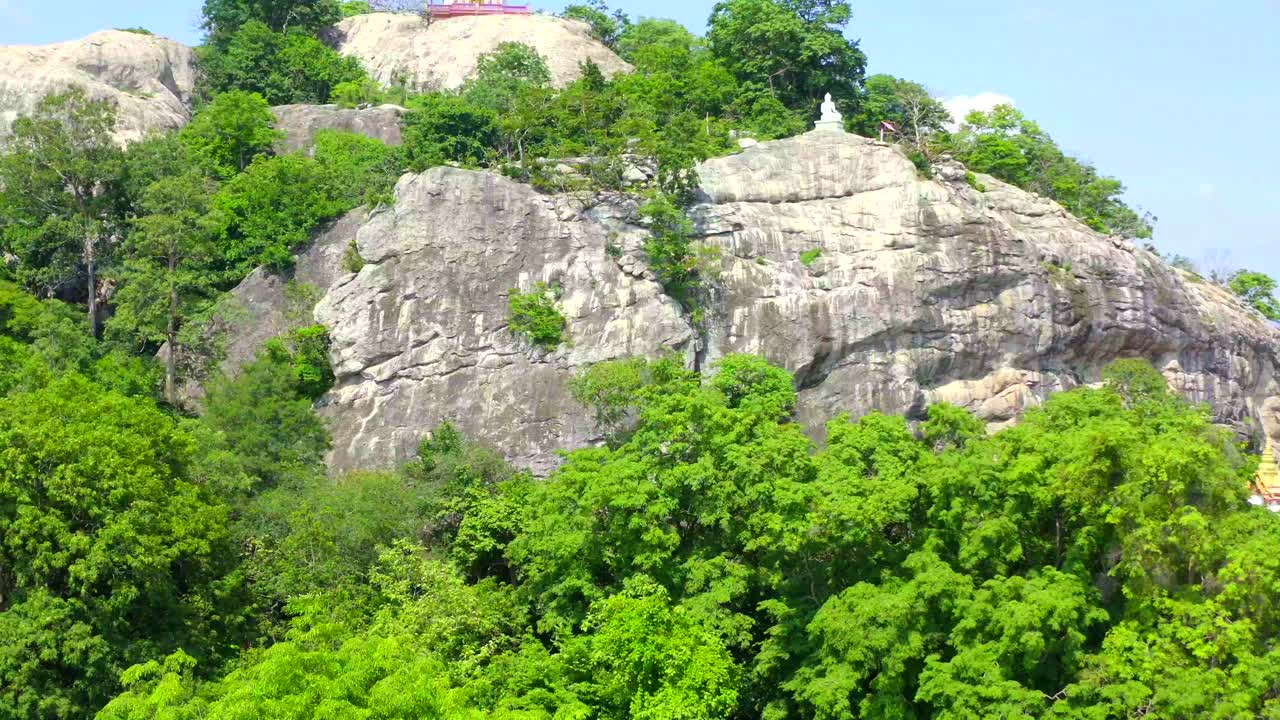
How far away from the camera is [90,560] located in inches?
1176

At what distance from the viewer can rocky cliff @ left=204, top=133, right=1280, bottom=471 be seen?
4172cm

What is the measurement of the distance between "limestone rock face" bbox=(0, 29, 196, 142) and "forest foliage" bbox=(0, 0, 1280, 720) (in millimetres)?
5781

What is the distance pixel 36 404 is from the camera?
3191cm

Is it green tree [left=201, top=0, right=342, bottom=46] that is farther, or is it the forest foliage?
green tree [left=201, top=0, right=342, bottom=46]

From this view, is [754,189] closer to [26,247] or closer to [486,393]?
[486,393]

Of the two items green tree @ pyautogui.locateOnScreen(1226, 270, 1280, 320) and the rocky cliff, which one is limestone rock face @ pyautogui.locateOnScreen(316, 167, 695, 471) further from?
green tree @ pyautogui.locateOnScreen(1226, 270, 1280, 320)

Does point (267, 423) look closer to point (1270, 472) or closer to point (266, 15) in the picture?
point (266, 15)

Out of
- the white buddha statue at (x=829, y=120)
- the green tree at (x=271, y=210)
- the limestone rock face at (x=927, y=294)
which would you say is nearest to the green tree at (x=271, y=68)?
the green tree at (x=271, y=210)

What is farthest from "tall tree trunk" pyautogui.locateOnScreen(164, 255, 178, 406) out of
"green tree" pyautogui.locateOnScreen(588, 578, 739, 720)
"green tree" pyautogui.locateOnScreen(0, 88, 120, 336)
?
"green tree" pyautogui.locateOnScreen(588, 578, 739, 720)

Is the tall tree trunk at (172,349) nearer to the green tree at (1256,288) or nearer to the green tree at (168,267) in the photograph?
the green tree at (168,267)

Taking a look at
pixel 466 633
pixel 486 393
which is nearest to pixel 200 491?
pixel 466 633

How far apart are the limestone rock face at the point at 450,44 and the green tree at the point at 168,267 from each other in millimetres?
14501

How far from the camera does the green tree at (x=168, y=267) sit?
4331 cm

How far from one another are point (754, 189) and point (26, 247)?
65.7ft
